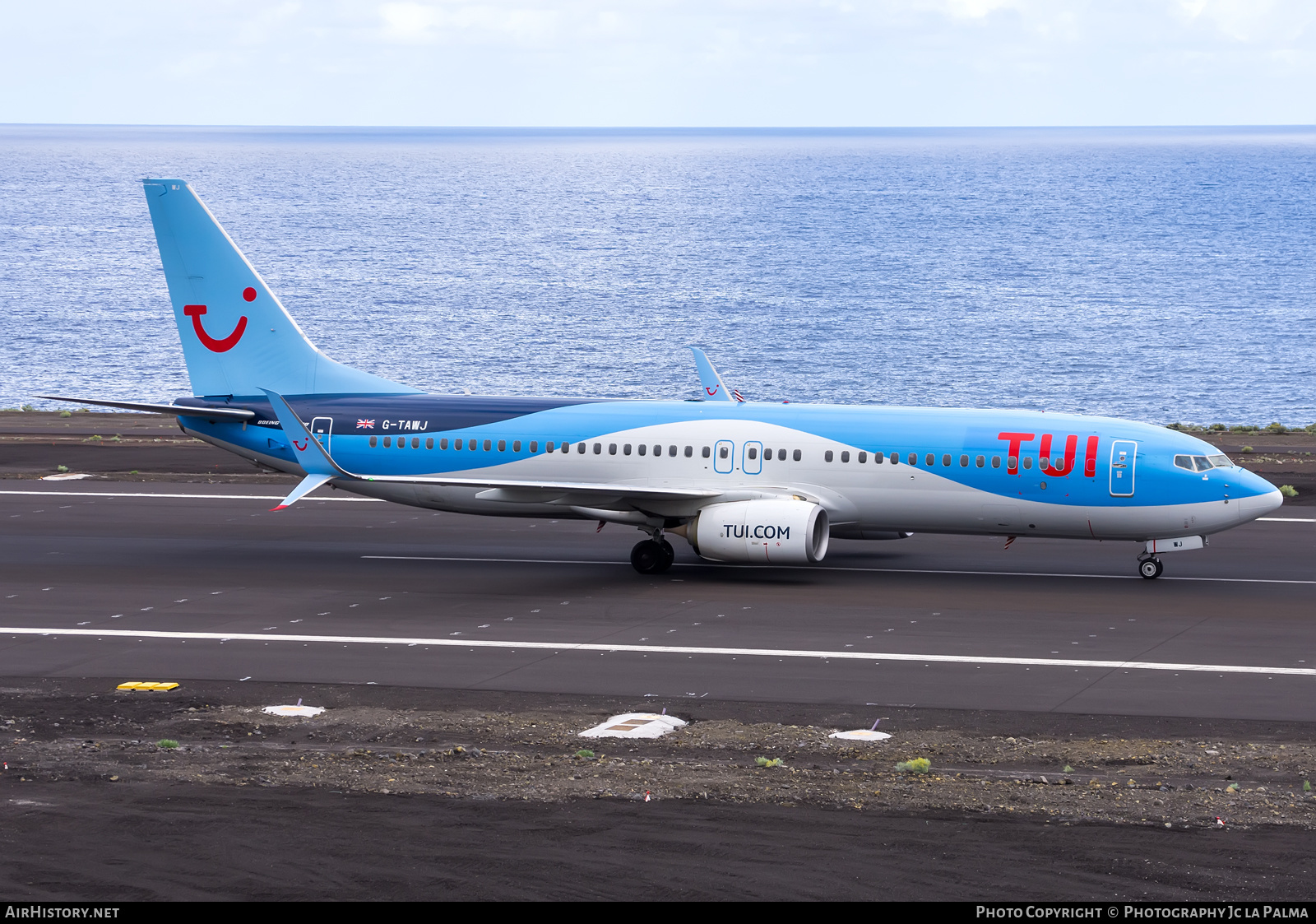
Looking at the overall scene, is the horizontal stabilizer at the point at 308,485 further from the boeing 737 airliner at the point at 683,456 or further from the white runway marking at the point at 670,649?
the white runway marking at the point at 670,649

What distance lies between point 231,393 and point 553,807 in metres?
23.0

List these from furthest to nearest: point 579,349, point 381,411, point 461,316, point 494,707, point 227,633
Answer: point 461,316
point 579,349
point 381,411
point 227,633
point 494,707

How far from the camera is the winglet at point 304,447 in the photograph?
111 feet

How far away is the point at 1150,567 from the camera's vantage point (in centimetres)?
3556

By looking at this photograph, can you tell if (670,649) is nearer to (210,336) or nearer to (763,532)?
(763,532)

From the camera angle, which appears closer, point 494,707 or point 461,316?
point 494,707

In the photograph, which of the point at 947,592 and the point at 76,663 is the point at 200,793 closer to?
the point at 76,663

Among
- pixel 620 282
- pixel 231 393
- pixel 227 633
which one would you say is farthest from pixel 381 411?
pixel 620 282

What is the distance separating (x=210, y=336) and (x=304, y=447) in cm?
635

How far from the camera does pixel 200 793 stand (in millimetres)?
19781

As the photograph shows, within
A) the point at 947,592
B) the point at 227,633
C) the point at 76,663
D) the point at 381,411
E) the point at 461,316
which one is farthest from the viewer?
the point at 461,316

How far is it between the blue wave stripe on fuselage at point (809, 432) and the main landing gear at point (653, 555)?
1872 mm

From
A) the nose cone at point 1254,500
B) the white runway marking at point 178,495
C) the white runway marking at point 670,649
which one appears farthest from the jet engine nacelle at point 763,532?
the white runway marking at point 178,495

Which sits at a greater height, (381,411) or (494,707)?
(381,411)
